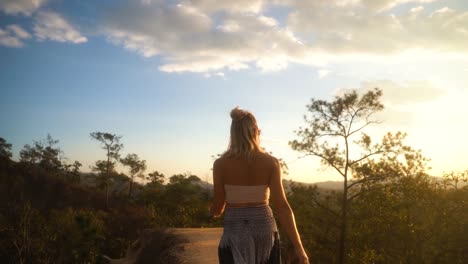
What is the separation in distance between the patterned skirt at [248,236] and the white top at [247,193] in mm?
66

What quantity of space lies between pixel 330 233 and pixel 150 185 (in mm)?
38349

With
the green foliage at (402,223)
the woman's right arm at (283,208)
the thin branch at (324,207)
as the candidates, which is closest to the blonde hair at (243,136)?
the woman's right arm at (283,208)

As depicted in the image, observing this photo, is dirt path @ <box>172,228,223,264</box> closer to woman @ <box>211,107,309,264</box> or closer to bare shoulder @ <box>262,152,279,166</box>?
woman @ <box>211,107,309,264</box>

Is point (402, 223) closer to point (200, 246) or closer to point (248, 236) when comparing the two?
point (200, 246)

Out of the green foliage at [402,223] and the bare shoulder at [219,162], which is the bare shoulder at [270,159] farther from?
the green foliage at [402,223]

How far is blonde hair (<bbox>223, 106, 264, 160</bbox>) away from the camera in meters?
2.80

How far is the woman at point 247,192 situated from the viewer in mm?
2820

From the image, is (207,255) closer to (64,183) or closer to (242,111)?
(242,111)

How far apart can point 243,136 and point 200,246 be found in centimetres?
927

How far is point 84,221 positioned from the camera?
27.9m

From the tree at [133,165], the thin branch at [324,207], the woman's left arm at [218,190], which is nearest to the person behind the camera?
the woman's left arm at [218,190]

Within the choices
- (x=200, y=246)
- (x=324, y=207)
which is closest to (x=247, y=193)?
(x=200, y=246)

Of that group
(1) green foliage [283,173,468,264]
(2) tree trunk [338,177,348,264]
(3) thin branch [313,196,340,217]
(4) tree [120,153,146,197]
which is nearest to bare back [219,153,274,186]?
(1) green foliage [283,173,468,264]

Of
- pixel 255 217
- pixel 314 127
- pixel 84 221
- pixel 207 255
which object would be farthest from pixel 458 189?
pixel 84 221
